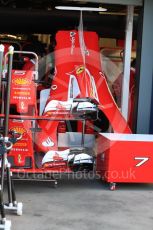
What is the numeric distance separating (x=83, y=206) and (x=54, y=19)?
3631 mm

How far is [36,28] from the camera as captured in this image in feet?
25.7

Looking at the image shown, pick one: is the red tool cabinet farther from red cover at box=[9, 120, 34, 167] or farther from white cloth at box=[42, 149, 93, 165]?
red cover at box=[9, 120, 34, 167]

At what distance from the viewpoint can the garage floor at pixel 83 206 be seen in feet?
14.6

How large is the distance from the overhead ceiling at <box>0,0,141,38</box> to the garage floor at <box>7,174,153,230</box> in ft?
8.95

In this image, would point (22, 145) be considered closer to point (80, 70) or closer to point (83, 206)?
point (83, 206)

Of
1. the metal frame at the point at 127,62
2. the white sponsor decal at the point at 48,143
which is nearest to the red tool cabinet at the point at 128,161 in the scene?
the white sponsor decal at the point at 48,143

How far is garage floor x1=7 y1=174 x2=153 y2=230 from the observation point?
14.6ft

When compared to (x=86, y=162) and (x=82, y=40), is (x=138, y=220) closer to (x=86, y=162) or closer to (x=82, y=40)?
(x=86, y=162)

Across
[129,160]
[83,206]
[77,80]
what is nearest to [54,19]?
[77,80]

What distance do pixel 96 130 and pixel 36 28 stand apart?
2.07 meters

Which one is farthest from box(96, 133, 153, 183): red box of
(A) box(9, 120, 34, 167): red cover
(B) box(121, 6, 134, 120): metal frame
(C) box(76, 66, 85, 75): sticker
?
(B) box(121, 6, 134, 120): metal frame

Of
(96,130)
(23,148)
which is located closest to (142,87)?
(96,130)

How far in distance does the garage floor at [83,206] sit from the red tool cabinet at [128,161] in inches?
6.8

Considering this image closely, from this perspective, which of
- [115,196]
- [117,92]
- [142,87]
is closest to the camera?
[115,196]
